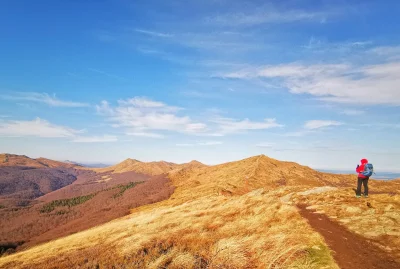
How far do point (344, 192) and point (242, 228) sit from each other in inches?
542

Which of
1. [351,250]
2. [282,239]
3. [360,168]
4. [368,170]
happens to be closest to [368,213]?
[368,170]

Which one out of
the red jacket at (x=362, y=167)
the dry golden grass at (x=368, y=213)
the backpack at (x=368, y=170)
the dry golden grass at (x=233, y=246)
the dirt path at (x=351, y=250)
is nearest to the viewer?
the dirt path at (x=351, y=250)

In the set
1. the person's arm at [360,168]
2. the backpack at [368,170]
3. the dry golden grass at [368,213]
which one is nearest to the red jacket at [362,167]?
the person's arm at [360,168]

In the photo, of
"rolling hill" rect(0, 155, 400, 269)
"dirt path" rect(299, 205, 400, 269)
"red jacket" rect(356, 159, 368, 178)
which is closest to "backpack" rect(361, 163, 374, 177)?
"red jacket" rect(356, 159, 368, 178)

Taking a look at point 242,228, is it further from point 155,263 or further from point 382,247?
point 382,247

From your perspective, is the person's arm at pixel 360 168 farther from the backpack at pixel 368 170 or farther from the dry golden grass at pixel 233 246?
the dry golden grass at pixel 233 246

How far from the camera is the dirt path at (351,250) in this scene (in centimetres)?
1272

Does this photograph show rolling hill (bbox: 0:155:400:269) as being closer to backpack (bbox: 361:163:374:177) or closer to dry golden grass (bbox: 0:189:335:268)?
dry golden grass (bbox: 0:189:335:268)

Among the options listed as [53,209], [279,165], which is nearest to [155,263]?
[279,165]

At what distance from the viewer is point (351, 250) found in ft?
47.6

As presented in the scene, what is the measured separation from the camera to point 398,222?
1775 centimetres

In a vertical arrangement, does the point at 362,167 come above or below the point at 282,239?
above

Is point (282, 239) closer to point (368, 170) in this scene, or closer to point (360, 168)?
point (360, 168)

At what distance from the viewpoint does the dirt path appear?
12717 millimetres
